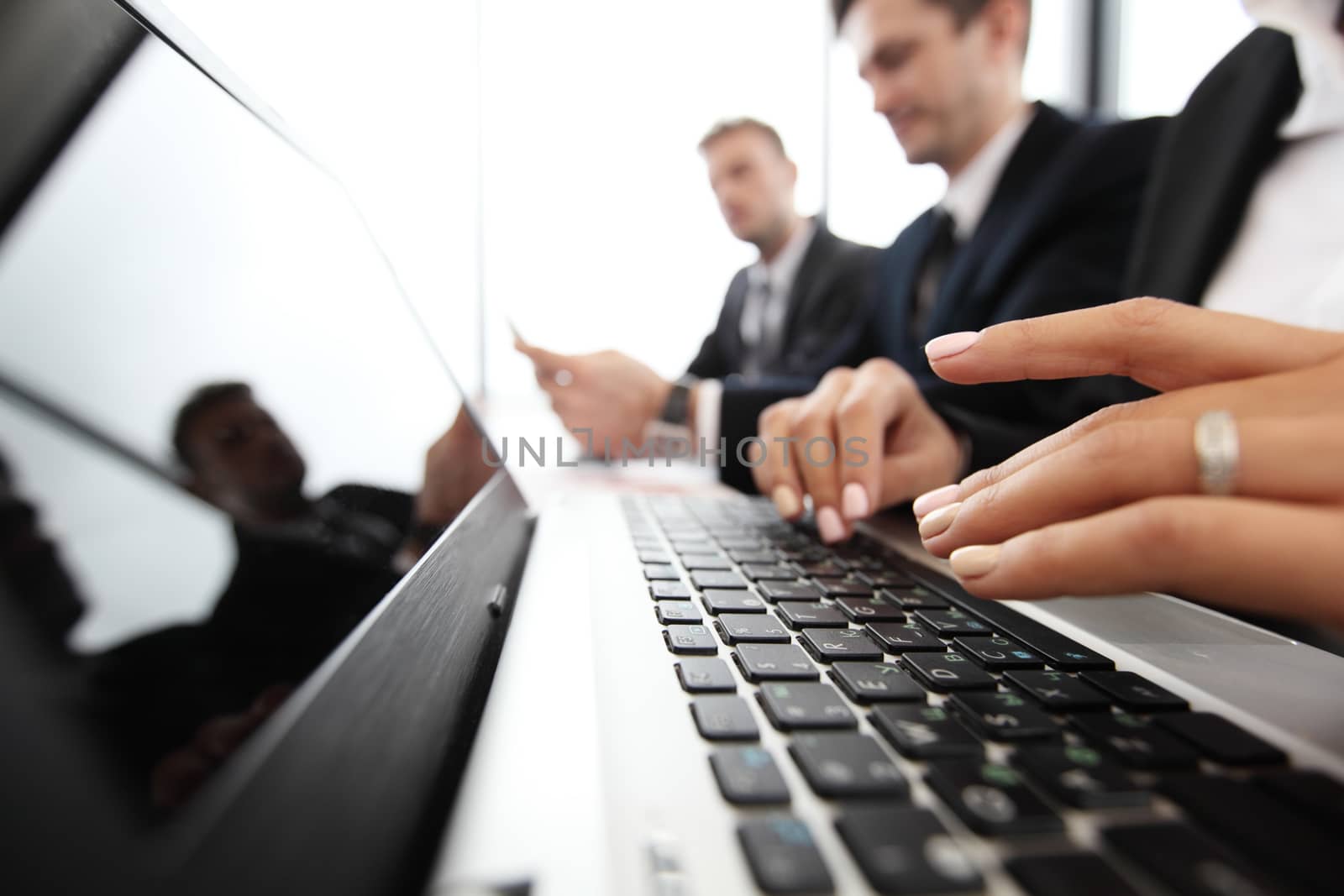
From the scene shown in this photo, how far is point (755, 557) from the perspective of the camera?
0.34 meters

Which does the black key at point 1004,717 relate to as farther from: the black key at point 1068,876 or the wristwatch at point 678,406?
the wristwatch at point 678,406

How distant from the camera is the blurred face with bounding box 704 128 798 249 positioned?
4.84 feet

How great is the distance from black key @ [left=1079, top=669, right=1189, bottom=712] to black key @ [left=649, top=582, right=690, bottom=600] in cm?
14

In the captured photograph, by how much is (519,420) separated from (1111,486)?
1117 mm

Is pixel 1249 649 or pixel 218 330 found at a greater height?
pixel 218 330

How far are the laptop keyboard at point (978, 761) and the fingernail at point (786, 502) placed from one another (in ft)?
0.59

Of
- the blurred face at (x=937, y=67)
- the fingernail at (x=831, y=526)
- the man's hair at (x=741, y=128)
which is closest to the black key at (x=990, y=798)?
the fingernail at (x=831, y=526)

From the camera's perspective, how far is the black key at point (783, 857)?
10cm

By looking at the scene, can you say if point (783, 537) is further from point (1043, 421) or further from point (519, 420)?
point (519, 420)

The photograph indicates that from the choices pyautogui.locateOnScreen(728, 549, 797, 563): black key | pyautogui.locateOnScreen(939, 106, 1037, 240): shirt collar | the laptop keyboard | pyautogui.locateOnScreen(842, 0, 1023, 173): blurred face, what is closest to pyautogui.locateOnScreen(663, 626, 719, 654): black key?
the laptop keyboard

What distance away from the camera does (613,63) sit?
6.27ft

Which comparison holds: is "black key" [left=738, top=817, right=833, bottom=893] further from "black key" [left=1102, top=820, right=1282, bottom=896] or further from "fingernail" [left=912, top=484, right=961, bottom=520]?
"fingernail" [left=912, top=484, right=961, bottom=520]

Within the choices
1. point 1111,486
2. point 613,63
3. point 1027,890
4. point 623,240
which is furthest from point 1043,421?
point 613,63

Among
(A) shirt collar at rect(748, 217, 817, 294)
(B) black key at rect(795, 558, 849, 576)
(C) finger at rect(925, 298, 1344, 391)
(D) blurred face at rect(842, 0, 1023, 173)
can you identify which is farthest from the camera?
(A) shirt collar at rect(748, 217, 817, 294)
